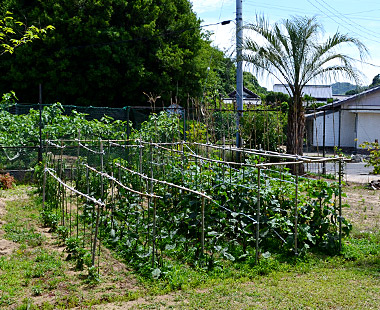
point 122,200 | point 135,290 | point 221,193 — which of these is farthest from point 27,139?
point 135,290

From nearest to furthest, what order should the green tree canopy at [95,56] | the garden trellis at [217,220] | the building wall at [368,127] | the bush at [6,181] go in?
1. the garden trellis at [217,220]
2. the bush at [6,181]
3. the green tree canopy at [95,56]
4. the building wall at [368,127]

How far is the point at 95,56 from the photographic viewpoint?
65.9 ft

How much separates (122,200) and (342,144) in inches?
851

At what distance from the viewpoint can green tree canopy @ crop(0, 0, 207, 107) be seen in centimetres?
1952

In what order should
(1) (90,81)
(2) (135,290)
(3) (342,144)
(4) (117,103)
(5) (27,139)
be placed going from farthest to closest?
(3) (342,144), (4) (117,103), (1) (90,81), (5) (27,139), (2) (135,290)

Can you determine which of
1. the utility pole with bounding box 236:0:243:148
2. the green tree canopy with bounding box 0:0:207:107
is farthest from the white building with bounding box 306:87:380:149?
the utility pole with bounding box 236:0:243:148

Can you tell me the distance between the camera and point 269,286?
529cm

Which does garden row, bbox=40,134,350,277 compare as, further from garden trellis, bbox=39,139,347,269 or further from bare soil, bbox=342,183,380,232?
bare soil, bbox=342,183,380,232

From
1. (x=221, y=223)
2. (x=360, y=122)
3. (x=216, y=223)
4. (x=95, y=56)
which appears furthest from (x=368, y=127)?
(x=221, y=223)

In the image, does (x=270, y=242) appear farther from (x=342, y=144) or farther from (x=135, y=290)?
(x=342, y=144)

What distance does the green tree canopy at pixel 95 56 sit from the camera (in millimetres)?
19516

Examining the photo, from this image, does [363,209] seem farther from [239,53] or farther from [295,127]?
[239,53]

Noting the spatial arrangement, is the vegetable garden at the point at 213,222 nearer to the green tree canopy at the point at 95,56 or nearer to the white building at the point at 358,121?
the green tree canopy at the point at 95,56

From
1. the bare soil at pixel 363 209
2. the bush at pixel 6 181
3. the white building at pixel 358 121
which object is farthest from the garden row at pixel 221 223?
the white building at pixel 358 121
